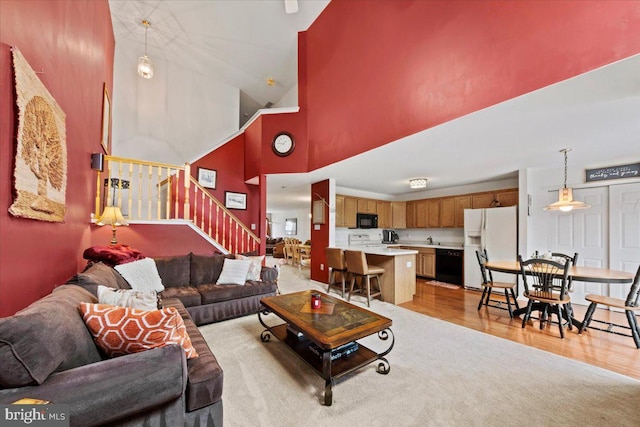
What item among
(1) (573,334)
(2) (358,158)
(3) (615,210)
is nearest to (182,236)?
(2) (358,158)

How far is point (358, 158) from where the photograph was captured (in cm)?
362

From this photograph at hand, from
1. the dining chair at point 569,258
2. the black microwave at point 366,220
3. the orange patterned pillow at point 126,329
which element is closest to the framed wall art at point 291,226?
the black microwave at point 366,220

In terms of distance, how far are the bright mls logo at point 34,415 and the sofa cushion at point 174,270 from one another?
8.24ft

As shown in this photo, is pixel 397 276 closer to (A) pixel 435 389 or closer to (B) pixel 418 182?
(B) pixel 418 182

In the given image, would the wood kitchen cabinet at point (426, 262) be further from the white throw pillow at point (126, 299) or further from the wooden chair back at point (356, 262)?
the white throw pillow at point (126, 299)

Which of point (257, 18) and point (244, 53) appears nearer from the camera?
point (257, 18)

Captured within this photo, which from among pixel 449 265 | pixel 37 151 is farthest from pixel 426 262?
pixel 37 151

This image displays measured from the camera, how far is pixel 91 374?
38.4 inches

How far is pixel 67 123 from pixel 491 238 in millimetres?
6206

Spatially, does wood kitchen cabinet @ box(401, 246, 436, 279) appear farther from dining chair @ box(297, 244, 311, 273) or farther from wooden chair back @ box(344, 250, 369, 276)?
dining chair @ box(297, 244, 311, 273)

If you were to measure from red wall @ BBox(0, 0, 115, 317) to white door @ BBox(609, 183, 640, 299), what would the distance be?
6.47 metres

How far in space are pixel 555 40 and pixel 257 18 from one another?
462cm

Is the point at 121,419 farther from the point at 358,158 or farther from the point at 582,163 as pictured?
the point at 582,163

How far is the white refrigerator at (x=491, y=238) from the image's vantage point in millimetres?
4492
